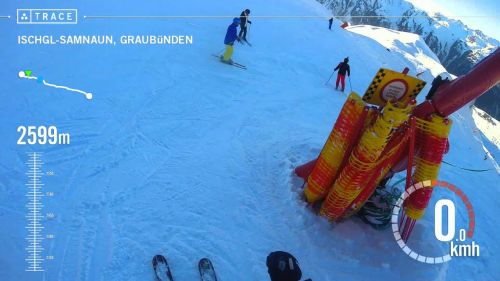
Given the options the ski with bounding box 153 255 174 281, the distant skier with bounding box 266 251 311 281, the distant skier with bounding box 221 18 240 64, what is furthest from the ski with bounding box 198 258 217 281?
the distant skier with bounding box 221 18 240 64

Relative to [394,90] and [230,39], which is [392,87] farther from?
[230,39]

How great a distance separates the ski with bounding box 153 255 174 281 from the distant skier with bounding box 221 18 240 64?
32.0ft

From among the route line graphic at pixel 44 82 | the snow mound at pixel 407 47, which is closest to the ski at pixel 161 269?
the route line graphic at pixel 44 82

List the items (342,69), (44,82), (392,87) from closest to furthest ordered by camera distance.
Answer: (392,87), (44,82), (342,69)

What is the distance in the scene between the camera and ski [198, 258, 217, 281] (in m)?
6.26

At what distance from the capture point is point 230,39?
1435cm

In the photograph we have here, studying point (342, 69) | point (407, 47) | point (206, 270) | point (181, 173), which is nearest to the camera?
point (206, 270)

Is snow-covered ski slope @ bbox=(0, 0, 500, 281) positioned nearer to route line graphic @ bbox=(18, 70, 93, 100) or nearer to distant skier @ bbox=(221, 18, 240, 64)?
route line graphic @ bbox=(18, 70, 93, 100)

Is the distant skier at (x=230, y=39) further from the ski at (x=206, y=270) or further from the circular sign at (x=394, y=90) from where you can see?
the ski at (x=206, y=270)

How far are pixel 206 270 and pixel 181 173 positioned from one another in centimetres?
268

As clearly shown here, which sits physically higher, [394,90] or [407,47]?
[394,90]

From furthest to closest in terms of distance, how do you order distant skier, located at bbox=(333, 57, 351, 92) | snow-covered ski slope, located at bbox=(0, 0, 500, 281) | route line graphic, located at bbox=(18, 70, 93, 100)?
distant skier, located at bbox=(333, 57, 351, 92)
route line graphic, located at bbox=(18, 70, 93, 100)
snow-covered ski slope, located at bbox=(0, 0, 500, 281)

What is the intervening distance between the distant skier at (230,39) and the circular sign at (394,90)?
8387mm

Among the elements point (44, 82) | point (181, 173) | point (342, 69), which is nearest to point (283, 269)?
point (181, 173)
